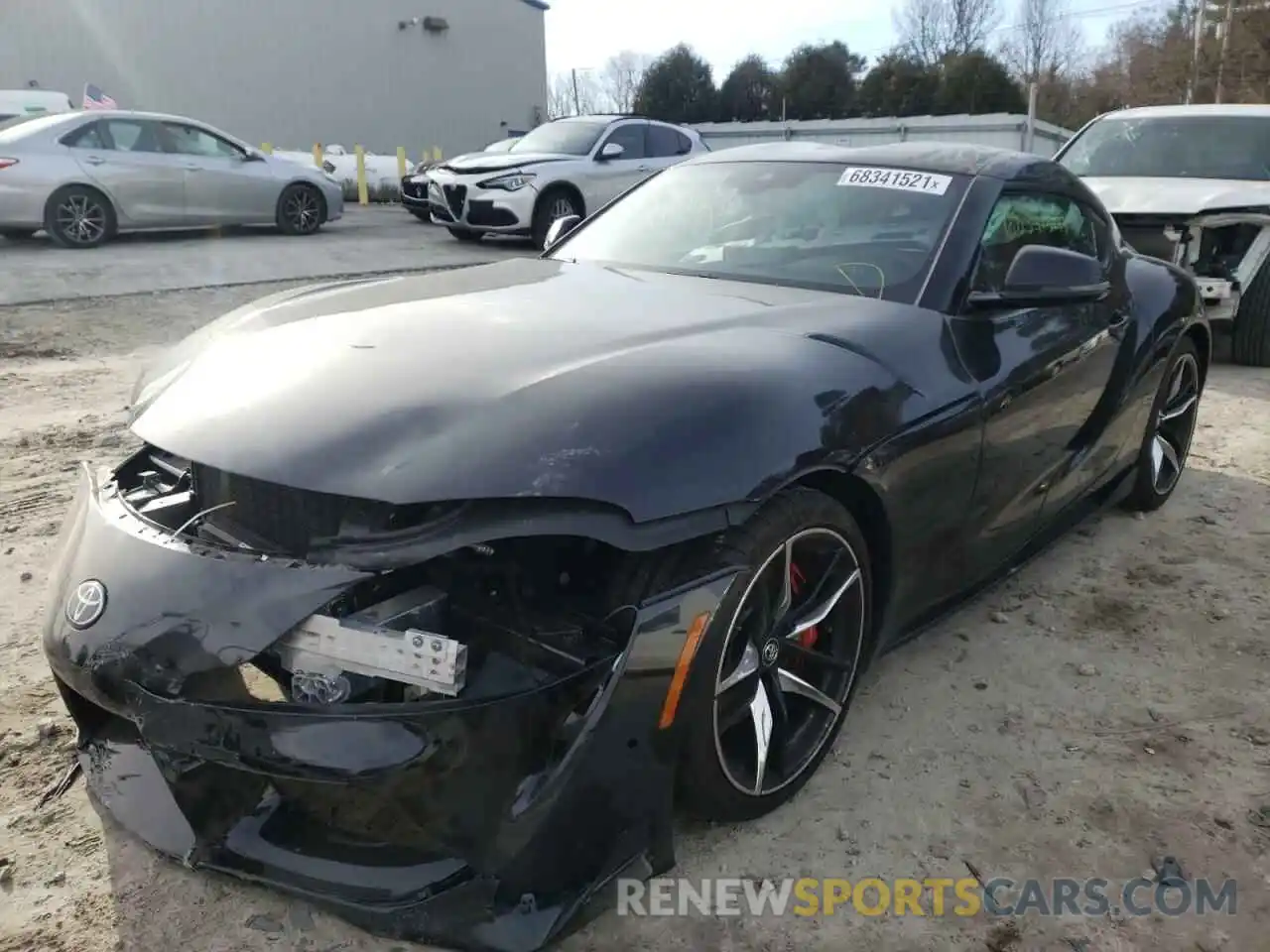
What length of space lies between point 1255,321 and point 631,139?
24.9 ft

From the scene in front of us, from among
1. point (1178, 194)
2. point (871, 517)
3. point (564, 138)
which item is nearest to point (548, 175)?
point (564, 138)

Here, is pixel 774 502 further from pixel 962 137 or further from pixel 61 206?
pixel 962 137

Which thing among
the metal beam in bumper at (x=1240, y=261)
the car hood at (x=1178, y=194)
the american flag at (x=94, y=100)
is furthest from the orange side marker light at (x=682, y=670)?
the american flag at (x=94, y=100)

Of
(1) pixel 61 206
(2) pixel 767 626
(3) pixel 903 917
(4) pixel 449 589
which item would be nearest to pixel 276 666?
(4) pixel 449 589

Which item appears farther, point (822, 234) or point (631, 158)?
point (631, 158)

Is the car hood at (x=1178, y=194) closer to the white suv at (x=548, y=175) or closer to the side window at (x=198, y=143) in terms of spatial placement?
the white suv at (x=548, y=175)

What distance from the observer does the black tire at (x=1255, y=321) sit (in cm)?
698

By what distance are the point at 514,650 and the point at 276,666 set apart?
17.0 inches

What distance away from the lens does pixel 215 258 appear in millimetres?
10461

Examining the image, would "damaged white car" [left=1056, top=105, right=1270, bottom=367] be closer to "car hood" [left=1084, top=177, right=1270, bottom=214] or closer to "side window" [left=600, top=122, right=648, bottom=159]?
"car hood" [left=1084, top=177, right=1270, bottom=214]

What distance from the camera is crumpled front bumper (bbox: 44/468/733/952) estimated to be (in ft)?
5.84

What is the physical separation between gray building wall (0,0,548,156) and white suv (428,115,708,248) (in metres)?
15.4

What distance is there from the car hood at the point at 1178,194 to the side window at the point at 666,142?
6141 mm

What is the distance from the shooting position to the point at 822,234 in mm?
3176
